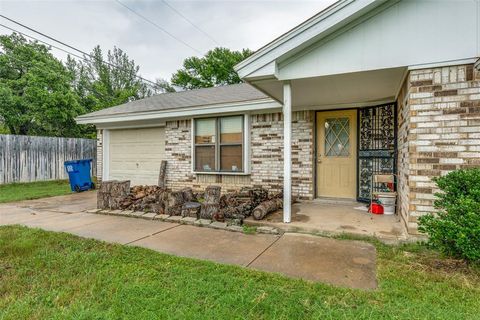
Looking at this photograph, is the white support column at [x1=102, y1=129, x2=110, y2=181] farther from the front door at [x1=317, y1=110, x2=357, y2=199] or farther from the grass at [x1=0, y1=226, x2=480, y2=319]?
the front door at [x1=317, y1=110, x2=357, y2=199]

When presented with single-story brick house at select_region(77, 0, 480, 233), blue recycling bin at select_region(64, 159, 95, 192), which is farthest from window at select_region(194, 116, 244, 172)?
blue recycling bin at select_region(64, 159, 95, 192)

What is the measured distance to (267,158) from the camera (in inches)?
273

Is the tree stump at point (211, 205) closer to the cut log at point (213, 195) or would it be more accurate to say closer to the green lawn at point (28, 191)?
the cut log at point (213, 195)

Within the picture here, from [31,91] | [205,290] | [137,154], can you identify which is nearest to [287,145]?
[205,290]

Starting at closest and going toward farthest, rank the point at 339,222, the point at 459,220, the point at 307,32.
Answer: the point at 459,220 < the point at 307,32 < the point at 339,222

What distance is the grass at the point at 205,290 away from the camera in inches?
81.3

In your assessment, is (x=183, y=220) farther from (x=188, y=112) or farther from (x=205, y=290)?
(x=188, y=112)

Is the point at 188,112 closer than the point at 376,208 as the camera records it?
No

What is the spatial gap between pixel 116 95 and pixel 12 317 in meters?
25.1

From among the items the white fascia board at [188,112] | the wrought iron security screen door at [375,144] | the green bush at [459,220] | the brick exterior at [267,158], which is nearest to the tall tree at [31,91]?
the white fascia board at [188,112]

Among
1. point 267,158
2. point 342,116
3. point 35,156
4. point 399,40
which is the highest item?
point 399,40

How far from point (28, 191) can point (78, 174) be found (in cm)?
158

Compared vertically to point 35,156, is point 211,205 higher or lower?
lower

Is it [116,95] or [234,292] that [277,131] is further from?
[116,95]
